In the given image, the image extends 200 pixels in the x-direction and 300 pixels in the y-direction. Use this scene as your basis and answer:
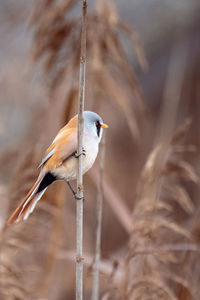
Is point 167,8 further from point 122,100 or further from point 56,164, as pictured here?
point 56,164

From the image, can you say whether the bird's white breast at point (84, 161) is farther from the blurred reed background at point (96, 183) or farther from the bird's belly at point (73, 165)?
the blurred reed background at point (96, 183)

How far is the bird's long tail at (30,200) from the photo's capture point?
847 mm

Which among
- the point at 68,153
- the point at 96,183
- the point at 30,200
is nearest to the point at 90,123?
the point at 68,153

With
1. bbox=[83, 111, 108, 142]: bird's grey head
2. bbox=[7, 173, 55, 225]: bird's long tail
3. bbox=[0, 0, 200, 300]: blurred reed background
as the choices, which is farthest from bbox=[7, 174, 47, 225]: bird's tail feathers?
bbox=[0, 0, 200, 300]: blurred reed background

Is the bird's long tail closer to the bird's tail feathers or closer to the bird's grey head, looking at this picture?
the bird's tail feathers

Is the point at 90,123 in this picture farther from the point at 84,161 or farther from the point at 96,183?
the point at 96,183

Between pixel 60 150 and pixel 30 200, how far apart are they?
0.13 metres

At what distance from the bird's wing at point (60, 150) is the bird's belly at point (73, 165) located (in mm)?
15

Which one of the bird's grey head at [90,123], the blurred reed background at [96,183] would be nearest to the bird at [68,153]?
the bird's grey head at [90,123]

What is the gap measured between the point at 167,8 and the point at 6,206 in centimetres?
352

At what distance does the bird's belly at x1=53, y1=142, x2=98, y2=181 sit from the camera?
3.21 ft

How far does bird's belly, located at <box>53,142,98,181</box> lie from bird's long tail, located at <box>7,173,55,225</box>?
2cm

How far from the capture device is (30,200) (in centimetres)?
94

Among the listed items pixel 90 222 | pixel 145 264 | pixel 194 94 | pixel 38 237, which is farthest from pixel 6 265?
pixel 194 94
